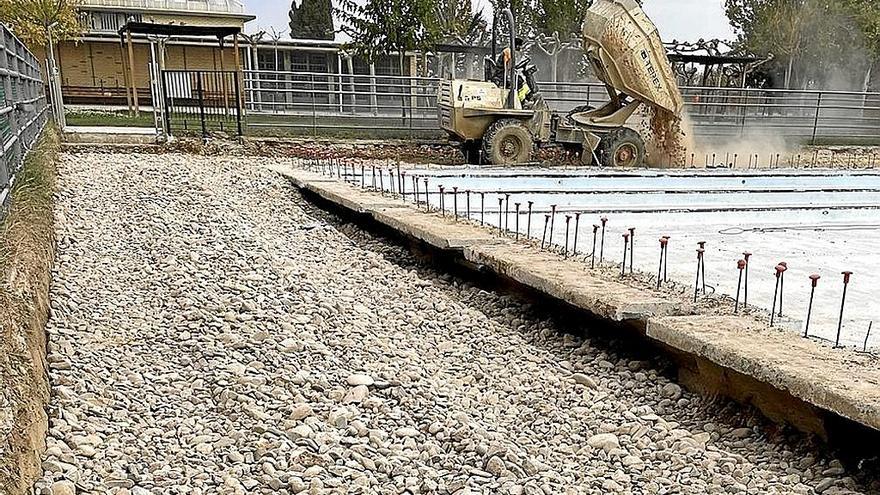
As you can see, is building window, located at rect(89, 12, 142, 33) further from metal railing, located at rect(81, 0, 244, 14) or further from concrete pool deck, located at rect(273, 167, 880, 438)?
concrete pool deck, located at rect(273, 167, 880, 438)

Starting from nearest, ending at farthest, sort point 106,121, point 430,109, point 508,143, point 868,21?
1. point 508,143
2. point 106,121
3. point 430,109
4. point 868,21

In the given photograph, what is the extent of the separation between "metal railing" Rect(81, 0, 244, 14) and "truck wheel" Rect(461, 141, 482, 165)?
16.6 m

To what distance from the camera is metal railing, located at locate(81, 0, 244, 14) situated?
23922mm

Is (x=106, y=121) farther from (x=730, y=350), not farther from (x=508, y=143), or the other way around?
(x=730, y=350)

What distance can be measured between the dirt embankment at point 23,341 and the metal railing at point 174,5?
22.1m

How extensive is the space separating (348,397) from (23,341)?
110 centimetres

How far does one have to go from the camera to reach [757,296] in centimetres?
366

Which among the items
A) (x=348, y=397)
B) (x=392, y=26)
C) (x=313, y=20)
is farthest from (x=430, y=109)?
(x=313, y=20)

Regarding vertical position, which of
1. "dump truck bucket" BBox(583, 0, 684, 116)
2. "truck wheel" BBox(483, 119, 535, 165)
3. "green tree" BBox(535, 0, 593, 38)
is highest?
"green tree" BBox(535, 0, 593, 38)

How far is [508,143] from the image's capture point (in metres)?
9.97

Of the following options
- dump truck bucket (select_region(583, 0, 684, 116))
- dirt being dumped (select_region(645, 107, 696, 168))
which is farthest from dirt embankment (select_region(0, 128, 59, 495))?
dirt being dumped (select_region(645, 107, 696, 168))

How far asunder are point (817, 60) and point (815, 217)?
18.7m

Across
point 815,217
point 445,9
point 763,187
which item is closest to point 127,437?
point 815,217

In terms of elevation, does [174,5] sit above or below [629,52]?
above
